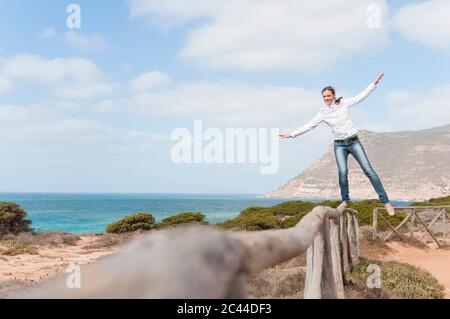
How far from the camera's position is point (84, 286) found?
49.7 inches

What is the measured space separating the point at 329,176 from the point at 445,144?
1599 inches

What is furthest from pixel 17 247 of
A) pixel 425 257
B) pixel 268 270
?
pixel 425 257

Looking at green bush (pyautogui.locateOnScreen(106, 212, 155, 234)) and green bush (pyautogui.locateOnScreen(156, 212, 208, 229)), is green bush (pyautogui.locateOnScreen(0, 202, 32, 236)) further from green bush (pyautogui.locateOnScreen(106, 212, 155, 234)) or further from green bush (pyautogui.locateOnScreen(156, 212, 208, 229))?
green bush (pyautogui.locateOnScreen(156, 212, 208, 229))

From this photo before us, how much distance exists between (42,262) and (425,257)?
12.4 m

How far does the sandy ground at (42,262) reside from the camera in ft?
34.2

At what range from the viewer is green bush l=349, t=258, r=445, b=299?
8.24m

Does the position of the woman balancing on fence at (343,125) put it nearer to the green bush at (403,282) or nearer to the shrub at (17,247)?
the green bush at (403,282)

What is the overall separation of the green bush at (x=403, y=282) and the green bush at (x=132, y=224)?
1617 cm

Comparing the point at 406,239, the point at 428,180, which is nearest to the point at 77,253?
the point at 406,239

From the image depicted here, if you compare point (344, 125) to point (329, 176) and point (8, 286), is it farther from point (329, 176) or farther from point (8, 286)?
point (329, 176)

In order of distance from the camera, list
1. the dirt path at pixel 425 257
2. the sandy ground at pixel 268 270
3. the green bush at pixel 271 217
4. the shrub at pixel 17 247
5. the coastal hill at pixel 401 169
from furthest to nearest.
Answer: the coastal hill at pixel 401 169, the green bush at pixel 271 217, the shrub at pixel 17 247, the dirt path at pixel 425 257, the sandy ground at pixel 268 270

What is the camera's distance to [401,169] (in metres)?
149

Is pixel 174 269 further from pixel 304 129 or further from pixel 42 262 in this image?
pixel 42 262

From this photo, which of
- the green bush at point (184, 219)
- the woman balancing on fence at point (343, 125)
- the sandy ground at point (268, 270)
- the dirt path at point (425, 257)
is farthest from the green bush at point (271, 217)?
the woman balancing on fence at point (343, 125)
